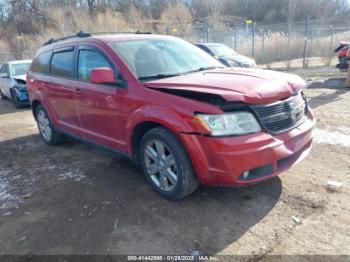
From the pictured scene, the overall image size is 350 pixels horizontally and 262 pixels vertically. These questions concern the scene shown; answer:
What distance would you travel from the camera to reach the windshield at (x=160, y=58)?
154 inches

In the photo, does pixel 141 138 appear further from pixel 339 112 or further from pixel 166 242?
pixel 339 112

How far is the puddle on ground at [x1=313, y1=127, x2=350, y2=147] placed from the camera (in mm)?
5047

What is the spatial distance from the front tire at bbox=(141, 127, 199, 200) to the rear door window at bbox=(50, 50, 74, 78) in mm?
1965

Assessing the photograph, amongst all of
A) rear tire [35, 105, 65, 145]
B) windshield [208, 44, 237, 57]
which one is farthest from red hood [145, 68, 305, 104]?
windshield [208, 44, 237, 57]

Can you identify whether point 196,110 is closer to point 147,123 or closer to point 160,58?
point 147,123

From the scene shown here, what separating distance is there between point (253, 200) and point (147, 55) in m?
2.16

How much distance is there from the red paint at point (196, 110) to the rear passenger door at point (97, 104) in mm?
12

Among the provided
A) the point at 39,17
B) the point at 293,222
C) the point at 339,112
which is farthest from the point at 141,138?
the point at 39,17

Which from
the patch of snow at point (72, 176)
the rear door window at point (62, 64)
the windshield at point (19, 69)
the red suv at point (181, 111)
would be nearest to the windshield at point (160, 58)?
the red suv at point (181, 111)

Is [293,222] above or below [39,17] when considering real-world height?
below

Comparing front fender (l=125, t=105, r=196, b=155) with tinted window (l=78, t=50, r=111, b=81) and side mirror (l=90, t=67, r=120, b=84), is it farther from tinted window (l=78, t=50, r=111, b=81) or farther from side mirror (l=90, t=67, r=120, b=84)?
tinted window (l=78, t=50, r=111, b=81)

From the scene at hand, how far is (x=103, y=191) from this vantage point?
13.1 feet

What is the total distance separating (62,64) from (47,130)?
61.8 inches

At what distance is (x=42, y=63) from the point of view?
5.90 metres
